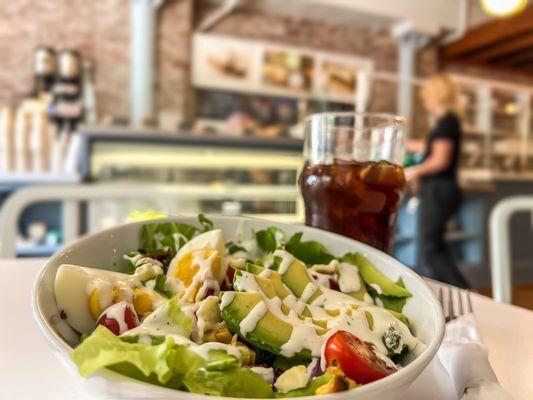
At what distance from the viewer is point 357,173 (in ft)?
2.60

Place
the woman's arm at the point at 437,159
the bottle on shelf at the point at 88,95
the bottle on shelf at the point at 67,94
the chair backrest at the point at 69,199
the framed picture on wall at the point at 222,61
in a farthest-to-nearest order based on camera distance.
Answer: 1. the framed picture on wall at the point at 222,61
2. the bottle on shelf at the point at 88,95
3. the bottle on shelf at the point at 67,94
4. the woman's arm at the point at 437,159
5. the chair backrest at the point at 69,199

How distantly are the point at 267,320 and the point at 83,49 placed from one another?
4.84 metres

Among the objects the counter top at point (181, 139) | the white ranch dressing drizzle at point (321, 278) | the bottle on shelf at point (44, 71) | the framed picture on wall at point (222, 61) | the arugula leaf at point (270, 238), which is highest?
the framed picture on wall at point (222, 61)

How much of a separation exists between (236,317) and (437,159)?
324cm

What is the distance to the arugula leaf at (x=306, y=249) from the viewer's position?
2.00 ft

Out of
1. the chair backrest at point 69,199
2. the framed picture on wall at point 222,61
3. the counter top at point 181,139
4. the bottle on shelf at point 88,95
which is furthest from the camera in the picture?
the framed picture on wall at point 222,61

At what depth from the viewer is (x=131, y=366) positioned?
12.8 inches

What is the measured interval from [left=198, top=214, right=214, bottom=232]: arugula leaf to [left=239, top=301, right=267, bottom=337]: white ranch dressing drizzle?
239 mm

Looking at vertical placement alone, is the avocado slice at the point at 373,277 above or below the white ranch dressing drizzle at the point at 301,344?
above

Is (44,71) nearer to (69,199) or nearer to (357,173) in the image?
(69,199)

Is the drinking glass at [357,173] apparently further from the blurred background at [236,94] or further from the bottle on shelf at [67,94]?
the bottle on shelf at [67,94]

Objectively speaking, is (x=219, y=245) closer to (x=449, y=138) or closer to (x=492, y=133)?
(x=449, y=138)

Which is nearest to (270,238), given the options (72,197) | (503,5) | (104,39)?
(72,197)

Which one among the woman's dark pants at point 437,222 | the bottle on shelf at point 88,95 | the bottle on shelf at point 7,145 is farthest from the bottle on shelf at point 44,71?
the woman's dark pants at point 437,222
